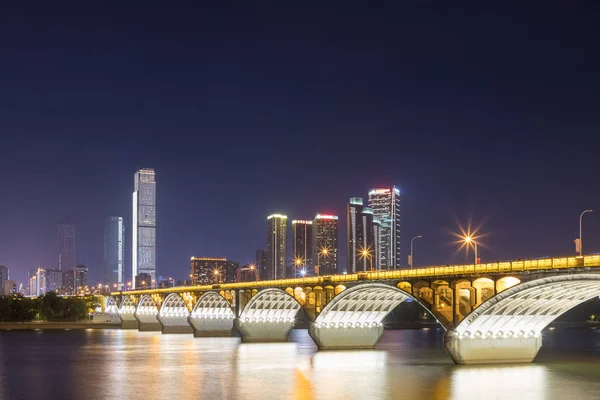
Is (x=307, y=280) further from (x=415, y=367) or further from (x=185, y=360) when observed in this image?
(x=415, y=367)

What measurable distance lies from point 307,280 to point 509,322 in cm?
3980

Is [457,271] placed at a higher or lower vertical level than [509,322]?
higher

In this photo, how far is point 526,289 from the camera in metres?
64.3

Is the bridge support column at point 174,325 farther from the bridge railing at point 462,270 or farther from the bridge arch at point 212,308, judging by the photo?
the bridge railing at point 462,270

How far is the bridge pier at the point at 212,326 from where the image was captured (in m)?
153

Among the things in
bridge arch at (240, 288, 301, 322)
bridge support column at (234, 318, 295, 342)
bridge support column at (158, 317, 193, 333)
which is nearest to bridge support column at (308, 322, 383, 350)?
bridge arch at (240, 288, 301, 322)

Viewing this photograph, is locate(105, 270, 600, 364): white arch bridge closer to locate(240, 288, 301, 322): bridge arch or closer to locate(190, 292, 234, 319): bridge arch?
locate(240, 288, 301, 322): bridge arch

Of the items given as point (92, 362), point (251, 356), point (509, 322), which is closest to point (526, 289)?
point (509, 322)

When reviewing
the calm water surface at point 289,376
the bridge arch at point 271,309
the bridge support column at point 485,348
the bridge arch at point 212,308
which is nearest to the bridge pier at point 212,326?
the bridge arch at point 212,308

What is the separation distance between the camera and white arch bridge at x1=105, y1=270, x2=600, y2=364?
67.1m

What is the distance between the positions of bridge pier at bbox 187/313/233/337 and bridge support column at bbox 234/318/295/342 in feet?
69.5

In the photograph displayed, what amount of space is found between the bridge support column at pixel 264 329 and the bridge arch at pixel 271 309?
0.50 meters

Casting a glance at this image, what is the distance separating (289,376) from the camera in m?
70.1

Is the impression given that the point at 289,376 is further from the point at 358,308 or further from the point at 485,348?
the point at 358,308
